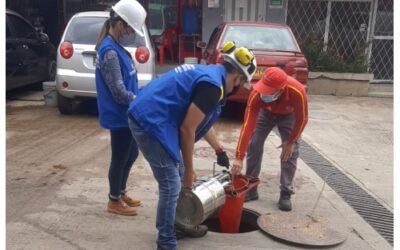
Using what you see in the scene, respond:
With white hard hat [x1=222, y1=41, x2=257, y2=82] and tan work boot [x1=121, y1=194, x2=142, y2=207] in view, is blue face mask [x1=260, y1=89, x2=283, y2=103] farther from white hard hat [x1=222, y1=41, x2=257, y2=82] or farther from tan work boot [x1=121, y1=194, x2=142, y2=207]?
tan work boot [x1=121, y1=194, x2=142, y2=207]

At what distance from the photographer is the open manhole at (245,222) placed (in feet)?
14.3

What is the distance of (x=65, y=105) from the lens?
7.81 m

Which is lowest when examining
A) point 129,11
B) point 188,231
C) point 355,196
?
point 355,196

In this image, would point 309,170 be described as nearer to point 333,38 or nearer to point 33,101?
point 33,101

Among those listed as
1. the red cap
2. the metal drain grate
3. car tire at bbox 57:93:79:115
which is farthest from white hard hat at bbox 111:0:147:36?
car tire at bbox 57:93:79:115

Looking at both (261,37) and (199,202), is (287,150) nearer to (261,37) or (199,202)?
(199,202)

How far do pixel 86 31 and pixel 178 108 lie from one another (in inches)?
192

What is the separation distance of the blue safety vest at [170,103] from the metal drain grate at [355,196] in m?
2.19

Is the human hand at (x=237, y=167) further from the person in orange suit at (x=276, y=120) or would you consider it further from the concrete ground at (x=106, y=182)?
the concrete ground at (x=106, y=182)

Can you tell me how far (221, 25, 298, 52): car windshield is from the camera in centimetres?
815

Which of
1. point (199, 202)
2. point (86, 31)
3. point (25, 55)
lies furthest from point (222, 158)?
point (25, 55)

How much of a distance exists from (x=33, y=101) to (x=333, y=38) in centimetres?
780

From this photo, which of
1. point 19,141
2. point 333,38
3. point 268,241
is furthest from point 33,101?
point 333,38
